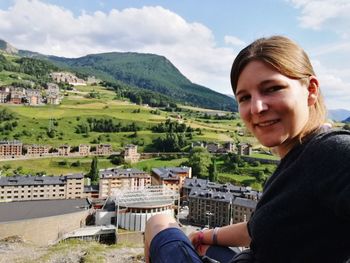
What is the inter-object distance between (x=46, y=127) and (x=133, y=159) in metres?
20.0

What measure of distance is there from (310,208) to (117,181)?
131ft

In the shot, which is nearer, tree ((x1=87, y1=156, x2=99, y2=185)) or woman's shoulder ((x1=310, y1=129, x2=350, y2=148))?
woman's shoulder ((x1=310, y1=129, x2=350, y2=148))

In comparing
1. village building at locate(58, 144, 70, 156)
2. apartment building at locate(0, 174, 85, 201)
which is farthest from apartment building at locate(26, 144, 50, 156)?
apartment building at locate(0, 174, 85, 201)

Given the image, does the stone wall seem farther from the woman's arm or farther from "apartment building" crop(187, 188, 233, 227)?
the woman's arm

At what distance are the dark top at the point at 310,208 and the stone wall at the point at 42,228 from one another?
70.4 ft

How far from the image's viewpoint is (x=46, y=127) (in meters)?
64.9

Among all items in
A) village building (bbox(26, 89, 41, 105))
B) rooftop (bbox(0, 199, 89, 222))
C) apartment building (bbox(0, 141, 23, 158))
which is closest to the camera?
rooftop (bbox(0, 199, 89, 222))

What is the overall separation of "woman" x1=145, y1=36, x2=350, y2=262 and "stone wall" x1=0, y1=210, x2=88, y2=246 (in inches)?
842

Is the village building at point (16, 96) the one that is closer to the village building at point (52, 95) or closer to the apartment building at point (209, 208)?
the village building at point (52, 95)

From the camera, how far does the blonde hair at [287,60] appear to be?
5.04 ft

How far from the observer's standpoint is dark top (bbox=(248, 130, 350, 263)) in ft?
3.76

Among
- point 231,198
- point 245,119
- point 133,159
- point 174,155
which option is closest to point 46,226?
point 231,198

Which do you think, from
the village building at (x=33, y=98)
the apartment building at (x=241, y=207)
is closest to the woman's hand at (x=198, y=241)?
the apartment building at (x=241, y=207)

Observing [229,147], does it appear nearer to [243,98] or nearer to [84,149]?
[84,149]
